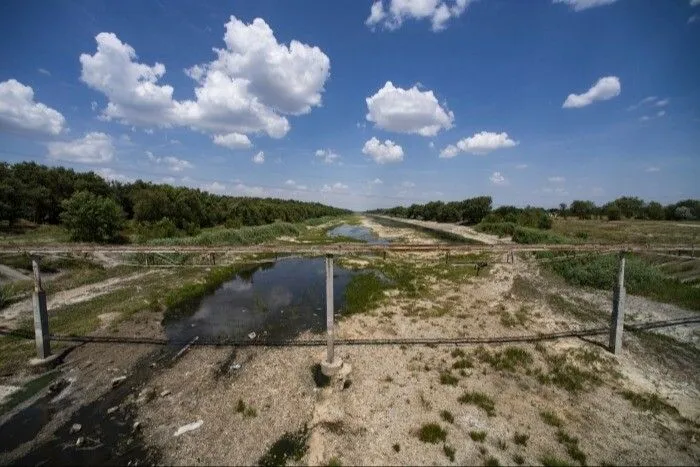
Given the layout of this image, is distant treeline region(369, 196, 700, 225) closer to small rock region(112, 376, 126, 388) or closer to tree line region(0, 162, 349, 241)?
tree line region(0, 162, 349, 241)

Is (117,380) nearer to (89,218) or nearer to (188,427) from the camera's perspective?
(188,427)

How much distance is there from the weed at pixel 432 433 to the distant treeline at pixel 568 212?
55.9 meters

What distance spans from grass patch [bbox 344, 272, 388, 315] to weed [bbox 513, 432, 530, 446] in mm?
10677

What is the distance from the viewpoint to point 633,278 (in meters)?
21.4

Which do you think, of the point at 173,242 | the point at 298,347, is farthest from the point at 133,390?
the point at 173,242

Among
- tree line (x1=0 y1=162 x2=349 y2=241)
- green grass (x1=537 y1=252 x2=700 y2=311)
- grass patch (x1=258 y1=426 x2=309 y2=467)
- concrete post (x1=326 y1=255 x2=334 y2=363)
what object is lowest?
grass patch (x1=258 y1=426 x2=309 y2=467)

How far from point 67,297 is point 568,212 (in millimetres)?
113565

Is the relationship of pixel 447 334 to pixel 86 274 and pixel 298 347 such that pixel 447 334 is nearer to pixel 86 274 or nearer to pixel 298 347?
pixel 298 347

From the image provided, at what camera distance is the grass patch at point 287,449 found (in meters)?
7.81

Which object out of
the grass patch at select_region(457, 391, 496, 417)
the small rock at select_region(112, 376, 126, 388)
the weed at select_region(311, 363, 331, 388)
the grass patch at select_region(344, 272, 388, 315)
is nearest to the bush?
the grass patch at select_region(344, 272, 388, 315)

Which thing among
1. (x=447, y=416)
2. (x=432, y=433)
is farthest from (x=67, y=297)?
(x=447, y=416)

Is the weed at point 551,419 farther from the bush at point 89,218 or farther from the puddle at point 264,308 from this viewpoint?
the bush at point 89,218

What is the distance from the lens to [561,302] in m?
19.8

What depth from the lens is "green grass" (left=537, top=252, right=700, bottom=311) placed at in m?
18.9
